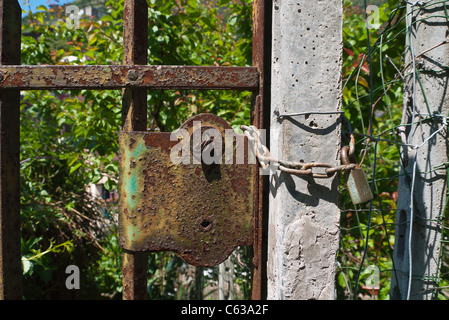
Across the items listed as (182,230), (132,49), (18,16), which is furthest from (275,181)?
(18,16)

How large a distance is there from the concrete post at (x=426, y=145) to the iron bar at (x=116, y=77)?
3.74 feet

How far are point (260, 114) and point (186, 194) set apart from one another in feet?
1.15

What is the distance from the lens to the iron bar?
3.78 feet

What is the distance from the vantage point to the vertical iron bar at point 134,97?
3.87ft

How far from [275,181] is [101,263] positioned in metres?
3.24

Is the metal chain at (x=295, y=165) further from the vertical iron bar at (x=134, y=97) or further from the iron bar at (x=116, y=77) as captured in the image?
the vertical iron bar at (x=134, y=97)

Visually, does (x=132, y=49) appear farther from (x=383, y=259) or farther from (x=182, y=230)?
(x=383, y=259)

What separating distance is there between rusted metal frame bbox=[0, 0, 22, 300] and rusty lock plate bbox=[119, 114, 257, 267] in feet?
1.24

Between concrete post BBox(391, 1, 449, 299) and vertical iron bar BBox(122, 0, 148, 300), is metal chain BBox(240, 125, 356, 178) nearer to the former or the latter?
vertical iron bar BBox(122, 0, 148, 300)

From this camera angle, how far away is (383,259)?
284 centimetres
